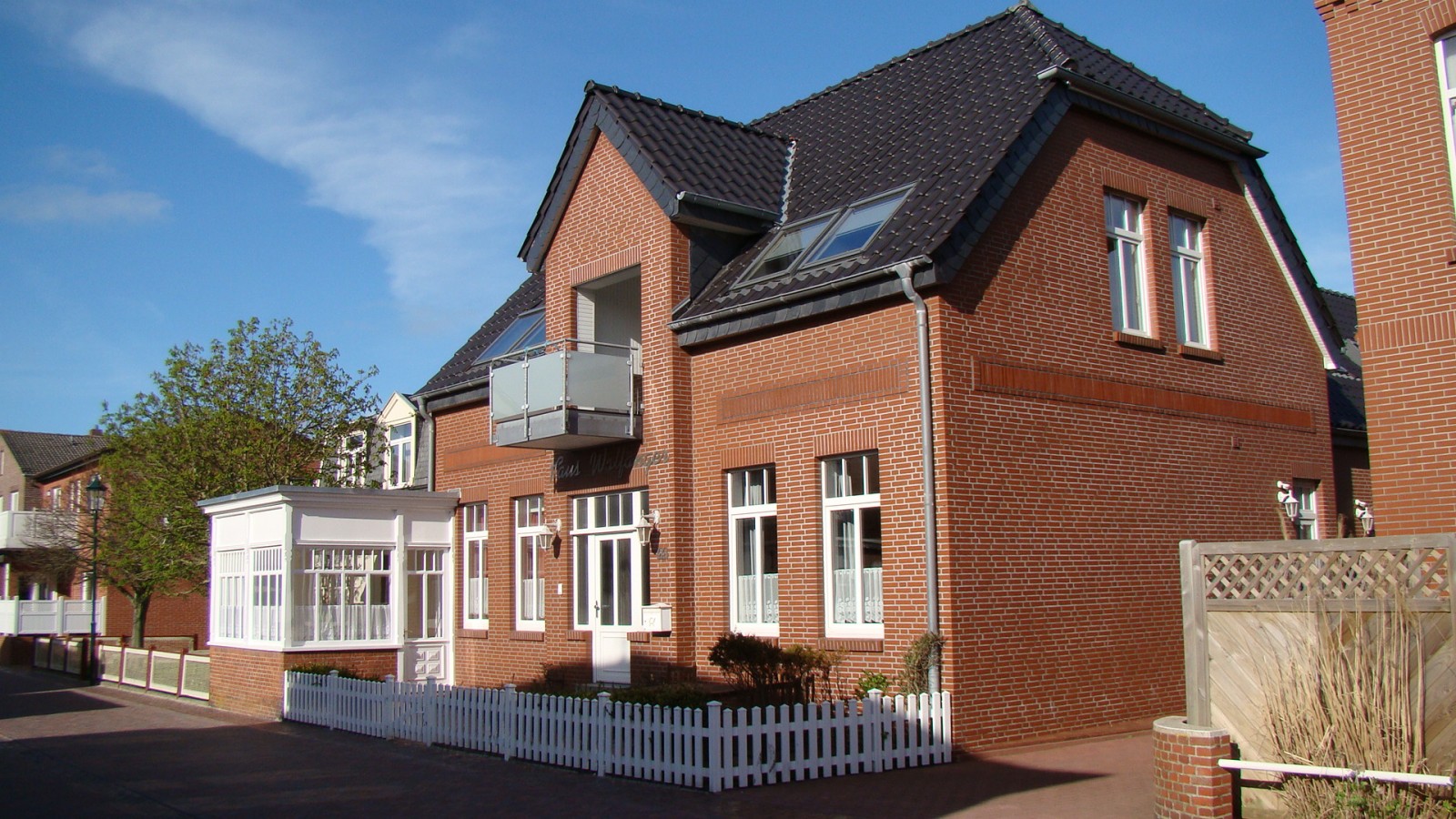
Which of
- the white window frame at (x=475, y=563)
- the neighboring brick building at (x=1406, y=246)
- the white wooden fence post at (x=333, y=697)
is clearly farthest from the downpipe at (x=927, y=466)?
the white window frame at (x=475, y=563)

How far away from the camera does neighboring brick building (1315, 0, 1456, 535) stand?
10391mm

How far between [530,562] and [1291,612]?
1304 cm

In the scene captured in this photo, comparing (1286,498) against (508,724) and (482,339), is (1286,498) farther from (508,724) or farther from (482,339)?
(482,339)

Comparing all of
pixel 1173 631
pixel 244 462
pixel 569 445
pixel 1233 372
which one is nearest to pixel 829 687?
pixel 1173 631

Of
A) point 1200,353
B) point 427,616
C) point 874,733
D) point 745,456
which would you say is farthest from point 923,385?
point 427,616

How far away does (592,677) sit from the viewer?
17.2 m

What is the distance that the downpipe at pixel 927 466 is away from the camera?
40.4 feet

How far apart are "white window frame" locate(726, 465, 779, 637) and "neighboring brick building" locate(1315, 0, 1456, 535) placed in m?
6.55

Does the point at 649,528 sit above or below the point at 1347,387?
below

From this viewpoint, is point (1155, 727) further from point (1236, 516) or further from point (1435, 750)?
point (1236, 516)

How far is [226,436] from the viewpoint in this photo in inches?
1021

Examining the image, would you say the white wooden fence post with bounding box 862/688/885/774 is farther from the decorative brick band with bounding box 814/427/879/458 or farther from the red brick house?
the decorative brick band with bounding box 814/427/879/458

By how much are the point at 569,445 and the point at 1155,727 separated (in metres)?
10.3

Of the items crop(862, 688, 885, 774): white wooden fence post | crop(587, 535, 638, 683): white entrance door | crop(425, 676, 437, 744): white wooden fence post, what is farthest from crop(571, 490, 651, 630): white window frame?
crop(862, 688, 885, 774): white wooden fence post
